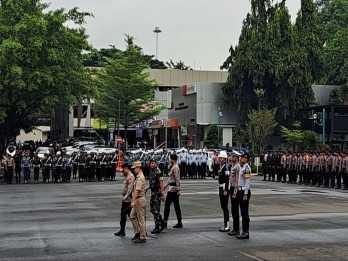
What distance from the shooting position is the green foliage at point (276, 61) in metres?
59.4

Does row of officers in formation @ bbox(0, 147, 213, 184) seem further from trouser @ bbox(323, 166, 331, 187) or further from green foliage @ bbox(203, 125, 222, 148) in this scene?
green foliage @ bbox(203, 125, 222, 148)

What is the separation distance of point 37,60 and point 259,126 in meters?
A: 22.6

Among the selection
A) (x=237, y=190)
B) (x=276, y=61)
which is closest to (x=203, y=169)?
(x=276, y=61)

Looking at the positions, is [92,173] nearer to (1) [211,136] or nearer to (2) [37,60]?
(2) [37,60]

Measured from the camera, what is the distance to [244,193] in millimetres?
13891

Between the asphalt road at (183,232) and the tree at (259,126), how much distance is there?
27.2m

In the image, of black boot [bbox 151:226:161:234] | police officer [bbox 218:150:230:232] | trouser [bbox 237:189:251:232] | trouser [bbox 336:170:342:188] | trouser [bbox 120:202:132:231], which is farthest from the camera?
trouser [bbox 336:170:342:188]

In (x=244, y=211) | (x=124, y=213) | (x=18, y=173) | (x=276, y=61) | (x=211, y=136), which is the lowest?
(x=124, y=213)

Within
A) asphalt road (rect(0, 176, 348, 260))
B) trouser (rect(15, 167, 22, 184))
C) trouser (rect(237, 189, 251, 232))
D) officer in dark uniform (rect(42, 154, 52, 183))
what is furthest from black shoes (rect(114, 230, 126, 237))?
trouser (rect(15, 167, 22, 184))

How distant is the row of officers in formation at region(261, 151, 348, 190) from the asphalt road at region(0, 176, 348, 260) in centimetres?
749

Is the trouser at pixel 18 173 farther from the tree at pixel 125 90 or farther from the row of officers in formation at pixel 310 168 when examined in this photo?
the tree at pixel 125 90

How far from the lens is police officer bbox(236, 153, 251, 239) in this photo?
1372 cm

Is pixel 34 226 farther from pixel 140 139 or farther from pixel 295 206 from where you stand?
pixel 140 139

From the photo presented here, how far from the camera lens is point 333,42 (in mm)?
72812
